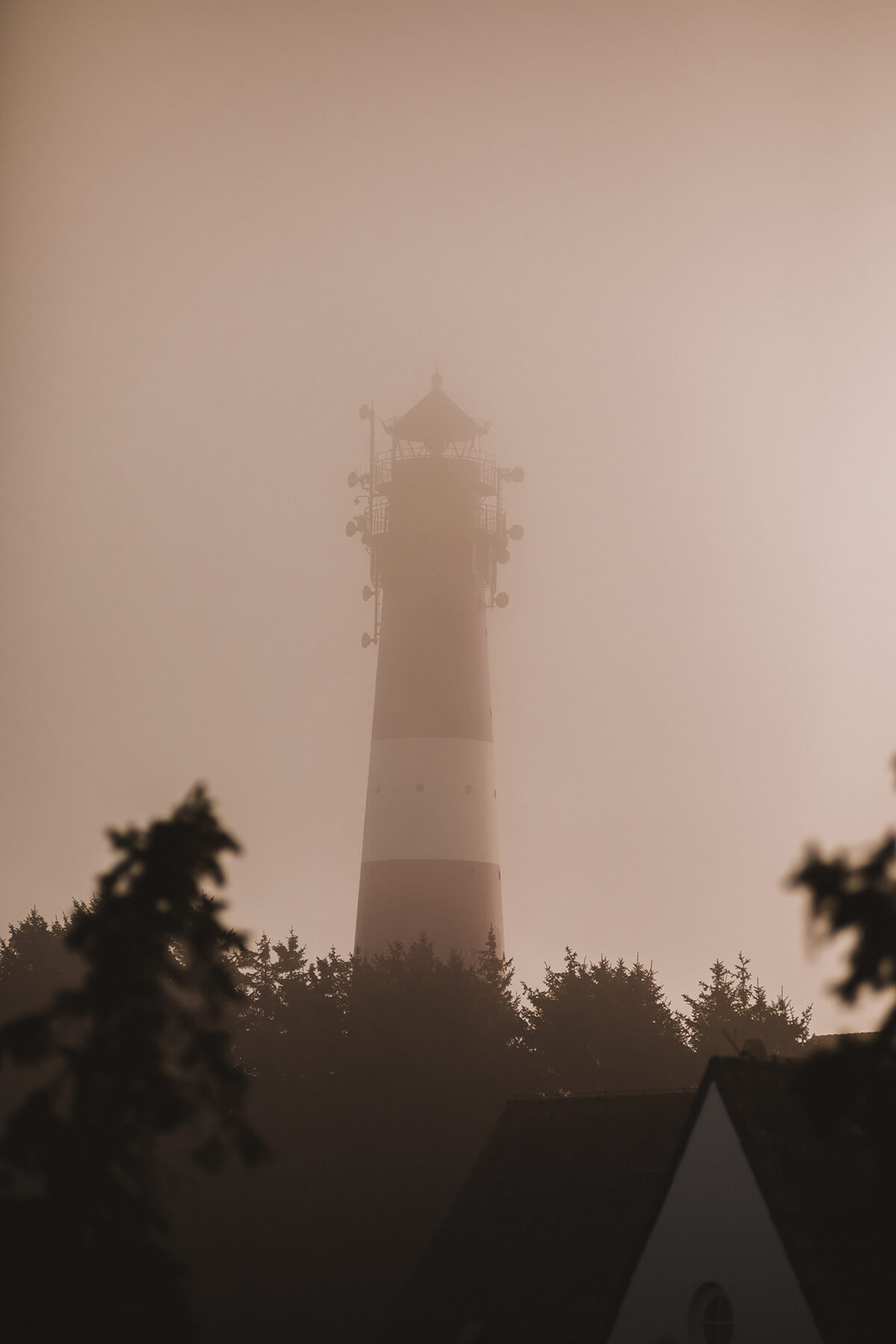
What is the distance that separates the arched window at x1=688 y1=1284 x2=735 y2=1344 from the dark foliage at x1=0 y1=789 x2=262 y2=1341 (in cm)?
1564

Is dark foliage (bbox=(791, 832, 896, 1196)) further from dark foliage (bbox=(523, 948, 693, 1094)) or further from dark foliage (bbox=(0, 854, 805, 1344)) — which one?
dark foliage (bbox=(523, 948, 693, 1094))

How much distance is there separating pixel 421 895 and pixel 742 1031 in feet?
41.0

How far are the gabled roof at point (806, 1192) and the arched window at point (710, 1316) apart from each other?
4.24 feet

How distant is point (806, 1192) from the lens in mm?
26203

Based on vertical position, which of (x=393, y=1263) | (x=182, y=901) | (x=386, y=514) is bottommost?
(x=182, y=901)

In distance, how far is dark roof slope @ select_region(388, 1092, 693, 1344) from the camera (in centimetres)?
2920

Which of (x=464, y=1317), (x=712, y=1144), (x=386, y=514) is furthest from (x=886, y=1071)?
(x=386, y=514)

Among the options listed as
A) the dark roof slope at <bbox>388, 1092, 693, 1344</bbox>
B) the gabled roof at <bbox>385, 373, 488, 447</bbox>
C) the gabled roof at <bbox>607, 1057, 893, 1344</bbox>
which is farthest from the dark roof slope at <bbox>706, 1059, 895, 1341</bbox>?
the gabled roof at <bbox>385, 373, 488, 447</bbox>

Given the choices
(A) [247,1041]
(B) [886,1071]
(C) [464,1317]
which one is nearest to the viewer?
(B) [886,1071]

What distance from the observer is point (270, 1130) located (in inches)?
2202

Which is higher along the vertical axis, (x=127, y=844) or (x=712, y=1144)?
(x=712, y=1144)

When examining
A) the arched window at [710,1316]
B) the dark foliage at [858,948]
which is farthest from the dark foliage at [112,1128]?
the arched window at [710,1316]

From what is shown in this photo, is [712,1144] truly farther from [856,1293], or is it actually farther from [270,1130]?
[270,1130]

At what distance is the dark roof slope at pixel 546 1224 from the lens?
95.8 ft
